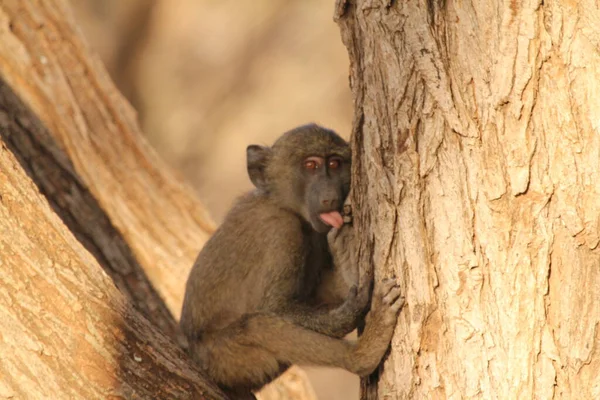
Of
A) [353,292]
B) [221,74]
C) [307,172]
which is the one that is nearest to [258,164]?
[307,172]

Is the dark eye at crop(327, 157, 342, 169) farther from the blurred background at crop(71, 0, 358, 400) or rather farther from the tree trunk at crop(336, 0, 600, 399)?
the blurred background at crop(71, 0, 358, 400)

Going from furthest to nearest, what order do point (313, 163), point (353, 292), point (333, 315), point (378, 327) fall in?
point (313, 163) < point (333, 315) < point (353, 292) < point (378, 327)

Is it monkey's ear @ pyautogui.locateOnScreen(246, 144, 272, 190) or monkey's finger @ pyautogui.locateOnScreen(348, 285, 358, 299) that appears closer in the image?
monkey's finger @ pyautogui.locateOnScreen(348, 285, 358, 299)

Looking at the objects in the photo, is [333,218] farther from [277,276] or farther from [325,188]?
[277,276]

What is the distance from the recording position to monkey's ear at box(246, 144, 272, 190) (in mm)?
4523

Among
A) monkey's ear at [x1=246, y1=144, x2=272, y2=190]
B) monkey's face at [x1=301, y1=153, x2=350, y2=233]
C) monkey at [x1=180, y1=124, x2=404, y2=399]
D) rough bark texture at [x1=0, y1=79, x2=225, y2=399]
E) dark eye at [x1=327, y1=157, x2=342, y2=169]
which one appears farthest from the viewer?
monkey's ear at [x1=246, y1=144, x2=272, y2=190]

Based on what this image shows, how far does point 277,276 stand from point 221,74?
24.0 feet

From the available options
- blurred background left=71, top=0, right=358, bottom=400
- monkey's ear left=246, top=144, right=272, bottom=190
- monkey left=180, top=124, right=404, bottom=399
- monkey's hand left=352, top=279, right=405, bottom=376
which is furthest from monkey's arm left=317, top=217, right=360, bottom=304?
blurred background left=71, top=0, right=358, bottom=400

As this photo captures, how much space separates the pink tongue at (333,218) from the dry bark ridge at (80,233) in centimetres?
89

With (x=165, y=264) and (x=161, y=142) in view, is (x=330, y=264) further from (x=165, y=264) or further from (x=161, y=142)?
(x=161, y=142)

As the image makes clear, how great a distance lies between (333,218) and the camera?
3.80 metres

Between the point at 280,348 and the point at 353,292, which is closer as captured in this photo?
the point at 353,292

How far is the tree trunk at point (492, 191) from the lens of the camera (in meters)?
2.53

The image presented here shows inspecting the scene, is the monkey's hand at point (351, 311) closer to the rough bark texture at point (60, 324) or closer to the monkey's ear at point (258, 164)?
the rough bark texture at point (60, 324)
